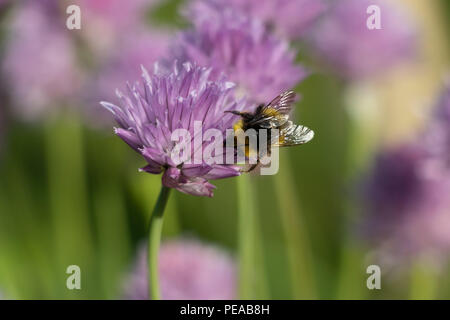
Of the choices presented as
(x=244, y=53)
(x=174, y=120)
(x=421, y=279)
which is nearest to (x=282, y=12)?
(x=244, y=53)

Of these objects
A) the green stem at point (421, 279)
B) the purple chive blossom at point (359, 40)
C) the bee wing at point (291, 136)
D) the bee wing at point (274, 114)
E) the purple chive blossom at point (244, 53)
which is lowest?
the green stem at point (421, 279)

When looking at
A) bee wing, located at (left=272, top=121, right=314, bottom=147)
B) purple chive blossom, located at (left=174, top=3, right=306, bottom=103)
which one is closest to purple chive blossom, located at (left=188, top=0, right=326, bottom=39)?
purple chive blossom, located at (left=174, top=3, right=306, bottom=103)

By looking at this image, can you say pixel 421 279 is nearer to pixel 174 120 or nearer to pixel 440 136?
pixel 440 136

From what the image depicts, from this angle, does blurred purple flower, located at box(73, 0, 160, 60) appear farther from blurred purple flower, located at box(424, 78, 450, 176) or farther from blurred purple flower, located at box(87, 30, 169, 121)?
blurred purple flower, located at box(424, 78, 450, 176)

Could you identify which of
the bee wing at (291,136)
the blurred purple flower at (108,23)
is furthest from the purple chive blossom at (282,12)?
the blurred purple flower at (108,23)

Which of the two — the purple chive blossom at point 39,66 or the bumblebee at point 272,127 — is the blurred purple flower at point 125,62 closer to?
the purple chive blossom at point 39,66
